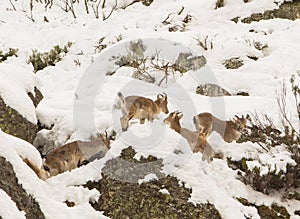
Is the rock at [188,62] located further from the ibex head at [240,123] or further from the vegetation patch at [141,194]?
the vegetation patch at [141,194]

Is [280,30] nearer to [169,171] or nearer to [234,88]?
[234,88]

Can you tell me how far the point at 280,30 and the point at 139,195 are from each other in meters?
Result: 6.82

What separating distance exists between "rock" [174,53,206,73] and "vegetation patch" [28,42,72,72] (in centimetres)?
254

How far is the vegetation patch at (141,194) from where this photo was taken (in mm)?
4398

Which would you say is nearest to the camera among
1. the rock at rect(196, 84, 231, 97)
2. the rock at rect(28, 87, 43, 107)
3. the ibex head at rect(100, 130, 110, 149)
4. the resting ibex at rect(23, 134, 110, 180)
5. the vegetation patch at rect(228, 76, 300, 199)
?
the resting ibex at rect(23, 134, 110, 180)

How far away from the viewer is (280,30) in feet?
33.0

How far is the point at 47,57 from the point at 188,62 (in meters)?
2.98

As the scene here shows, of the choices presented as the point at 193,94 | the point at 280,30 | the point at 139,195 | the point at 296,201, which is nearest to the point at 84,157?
the point at 139,195

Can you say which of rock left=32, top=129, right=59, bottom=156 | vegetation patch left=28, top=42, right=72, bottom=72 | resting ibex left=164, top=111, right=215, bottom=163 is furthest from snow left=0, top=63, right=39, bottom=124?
vegetation patch left=28, top=42, right=72, bottom=72

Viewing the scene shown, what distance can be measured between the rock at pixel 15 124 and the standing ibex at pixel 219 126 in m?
2.15

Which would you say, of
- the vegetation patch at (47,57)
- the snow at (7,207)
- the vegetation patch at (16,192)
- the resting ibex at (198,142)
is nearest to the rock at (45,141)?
the resting ibex at (198,142)

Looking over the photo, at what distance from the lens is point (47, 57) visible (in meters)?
9.48

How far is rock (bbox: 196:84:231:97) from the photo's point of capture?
759 cm

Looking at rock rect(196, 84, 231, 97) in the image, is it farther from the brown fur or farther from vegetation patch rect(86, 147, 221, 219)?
the brown fur
